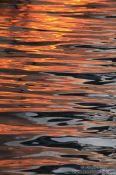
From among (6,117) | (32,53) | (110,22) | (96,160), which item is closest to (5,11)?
(110,22)

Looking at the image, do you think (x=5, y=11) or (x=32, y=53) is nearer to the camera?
(x=32, y=53)

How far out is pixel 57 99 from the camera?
9617 millimetres

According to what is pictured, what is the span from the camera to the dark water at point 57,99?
6.71m

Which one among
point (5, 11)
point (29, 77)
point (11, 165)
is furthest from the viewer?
point (5, 11)

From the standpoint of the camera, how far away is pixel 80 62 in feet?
42.4

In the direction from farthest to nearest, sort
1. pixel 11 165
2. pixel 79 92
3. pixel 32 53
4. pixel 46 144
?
pixel 32 53 < pixel 79 92 < pixel 46 144 < pixel 11 165

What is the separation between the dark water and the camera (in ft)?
22.0

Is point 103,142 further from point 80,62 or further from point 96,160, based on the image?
point 80,62

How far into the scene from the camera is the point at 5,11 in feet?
81.9

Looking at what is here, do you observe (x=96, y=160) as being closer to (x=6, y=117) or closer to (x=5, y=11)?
(x=6, y=117)

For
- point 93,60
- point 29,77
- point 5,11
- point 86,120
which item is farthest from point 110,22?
point 86,120

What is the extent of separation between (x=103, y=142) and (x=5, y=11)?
1819 cm

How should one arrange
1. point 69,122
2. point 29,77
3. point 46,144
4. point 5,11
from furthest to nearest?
point 5,11, point 29,77, point 69,122, point 46,144

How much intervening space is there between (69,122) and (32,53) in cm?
591
